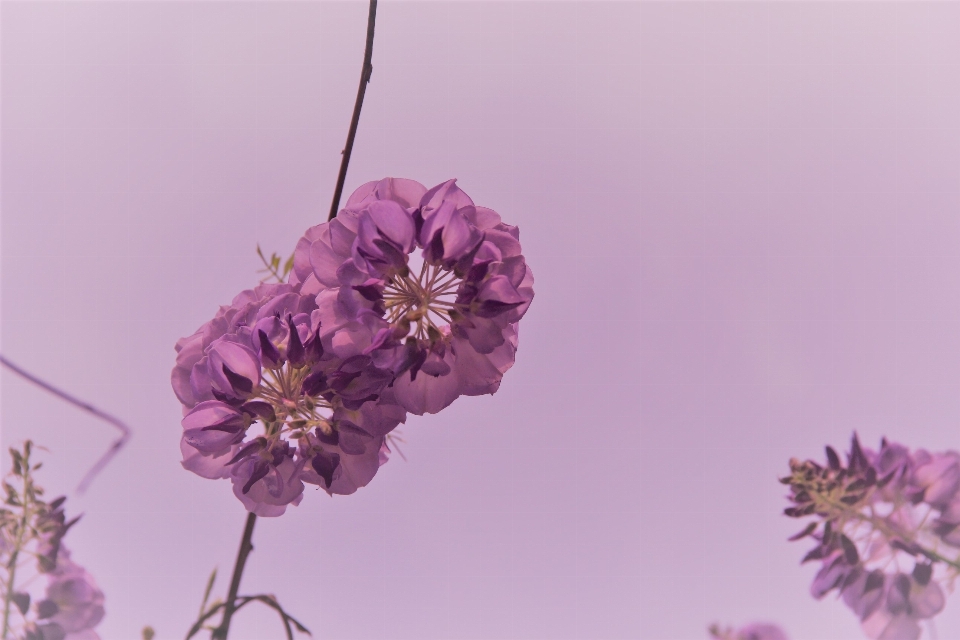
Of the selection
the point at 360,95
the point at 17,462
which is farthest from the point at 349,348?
the point at 17,462

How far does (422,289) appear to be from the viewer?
4.05 ft

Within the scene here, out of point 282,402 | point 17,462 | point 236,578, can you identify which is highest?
point 17,462

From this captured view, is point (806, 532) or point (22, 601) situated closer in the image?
point (22, 601)

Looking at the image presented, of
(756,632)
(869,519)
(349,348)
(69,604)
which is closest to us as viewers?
(349,348)

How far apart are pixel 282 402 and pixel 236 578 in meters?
0.45

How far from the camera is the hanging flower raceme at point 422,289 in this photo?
1154mm

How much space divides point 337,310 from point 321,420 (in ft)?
0.70

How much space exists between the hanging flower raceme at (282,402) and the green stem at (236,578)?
81mm

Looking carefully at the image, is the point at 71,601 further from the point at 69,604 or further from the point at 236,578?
the point at 236,578

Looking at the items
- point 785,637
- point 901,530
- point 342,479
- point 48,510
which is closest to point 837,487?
point 901,530

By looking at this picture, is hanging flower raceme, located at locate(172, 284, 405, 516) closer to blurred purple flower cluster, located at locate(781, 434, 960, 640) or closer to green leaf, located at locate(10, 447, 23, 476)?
green leaf, located at locate(10, 447, 23, 476)

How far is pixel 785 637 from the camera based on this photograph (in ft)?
13.6

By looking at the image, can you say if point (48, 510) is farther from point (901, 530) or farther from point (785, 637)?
point (785, 637)

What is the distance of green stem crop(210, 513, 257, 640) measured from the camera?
1.31 metres
